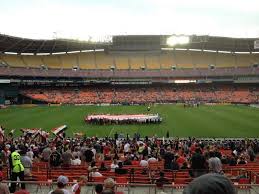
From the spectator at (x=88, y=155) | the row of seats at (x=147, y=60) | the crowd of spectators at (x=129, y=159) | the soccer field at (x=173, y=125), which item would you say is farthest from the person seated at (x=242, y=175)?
the row of seats at (x=147, y=60)

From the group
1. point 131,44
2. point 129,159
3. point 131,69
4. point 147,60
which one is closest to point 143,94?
point 131,69

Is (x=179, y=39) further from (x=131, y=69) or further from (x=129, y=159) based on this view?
(x=129, y=159)

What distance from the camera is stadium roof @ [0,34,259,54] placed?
79.6 meters

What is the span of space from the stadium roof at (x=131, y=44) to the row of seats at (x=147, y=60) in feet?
5.94

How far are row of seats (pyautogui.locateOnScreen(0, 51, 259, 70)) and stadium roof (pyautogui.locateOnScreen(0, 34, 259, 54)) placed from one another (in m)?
1.81

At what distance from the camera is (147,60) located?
3580 inches

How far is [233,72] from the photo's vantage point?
85.4m

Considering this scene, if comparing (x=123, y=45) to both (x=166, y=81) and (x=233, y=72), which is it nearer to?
(x=166, y=81)

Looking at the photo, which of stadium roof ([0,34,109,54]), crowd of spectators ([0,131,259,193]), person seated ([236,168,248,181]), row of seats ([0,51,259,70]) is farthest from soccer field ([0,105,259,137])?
row of seats ([0,51,259,70])

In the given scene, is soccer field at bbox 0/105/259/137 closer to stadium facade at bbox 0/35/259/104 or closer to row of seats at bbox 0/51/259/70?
stadium facade at bbox 0/35/259/104

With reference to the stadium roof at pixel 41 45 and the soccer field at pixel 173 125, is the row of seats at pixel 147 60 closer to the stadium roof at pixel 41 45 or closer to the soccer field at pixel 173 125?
the stadium roof at pixel 41 45

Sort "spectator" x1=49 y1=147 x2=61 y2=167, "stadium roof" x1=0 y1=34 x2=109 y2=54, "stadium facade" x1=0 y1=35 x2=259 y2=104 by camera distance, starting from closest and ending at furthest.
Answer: "spectator" x1=49 y1=147 x2=61 y2=167
"stadium roof" x1=0 y1=34 x2=109 y2=54
"stadium facade" x1=0 y1=35 x2=259 y2=104

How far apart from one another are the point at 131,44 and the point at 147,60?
5.50m

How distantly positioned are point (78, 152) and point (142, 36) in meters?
69.8
